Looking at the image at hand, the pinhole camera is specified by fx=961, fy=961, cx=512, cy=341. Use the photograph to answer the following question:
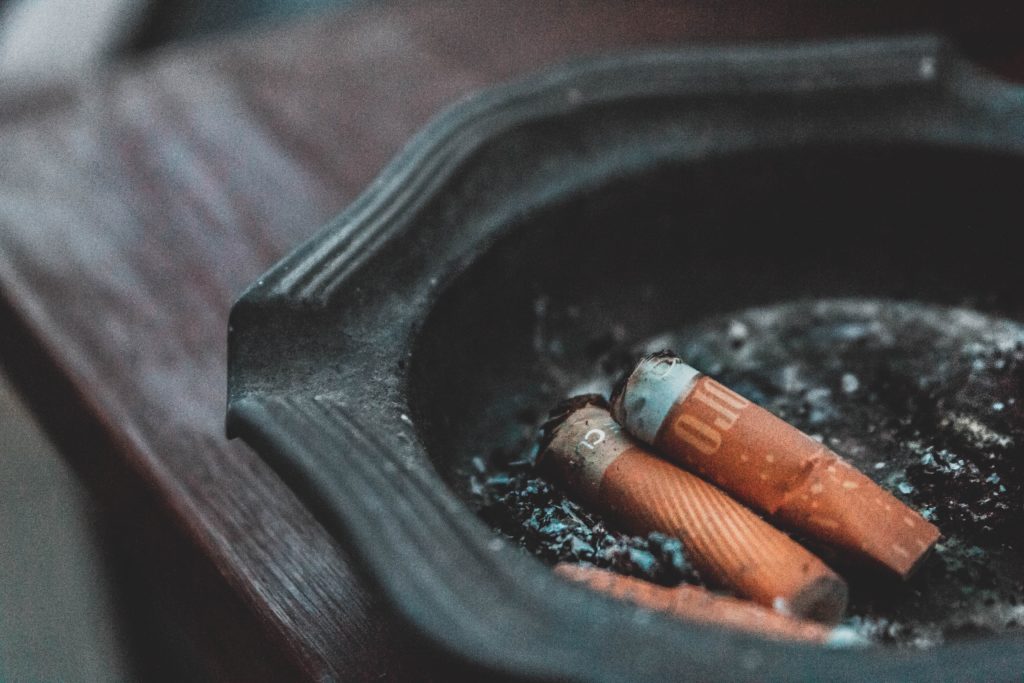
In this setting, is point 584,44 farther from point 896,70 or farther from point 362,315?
point 362,315

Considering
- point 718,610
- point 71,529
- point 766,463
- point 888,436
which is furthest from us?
point 71,529

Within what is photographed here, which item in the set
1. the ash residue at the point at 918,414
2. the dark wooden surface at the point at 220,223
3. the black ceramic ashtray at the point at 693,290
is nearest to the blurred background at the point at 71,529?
the dark wooden surface at the point at 220,223

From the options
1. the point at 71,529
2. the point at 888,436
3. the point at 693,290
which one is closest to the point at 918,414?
the point at 888,436

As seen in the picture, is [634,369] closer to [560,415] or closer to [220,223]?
[560,415]

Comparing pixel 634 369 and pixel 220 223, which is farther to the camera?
pixel 220 223

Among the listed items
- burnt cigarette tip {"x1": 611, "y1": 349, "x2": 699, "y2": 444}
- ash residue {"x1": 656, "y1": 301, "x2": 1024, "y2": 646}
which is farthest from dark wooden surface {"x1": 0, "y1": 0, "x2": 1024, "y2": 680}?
ash residue {"x1": 656, "y1": 301, "x2": 1024, "y2": 646}

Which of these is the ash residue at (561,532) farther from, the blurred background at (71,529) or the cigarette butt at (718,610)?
the blurred background at (71,529)

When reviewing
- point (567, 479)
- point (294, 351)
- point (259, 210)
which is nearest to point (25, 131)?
point (259, 210)

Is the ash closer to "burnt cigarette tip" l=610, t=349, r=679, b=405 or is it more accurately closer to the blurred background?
"burnt cigarette tip" l=610, t=349, r=679, b=405
